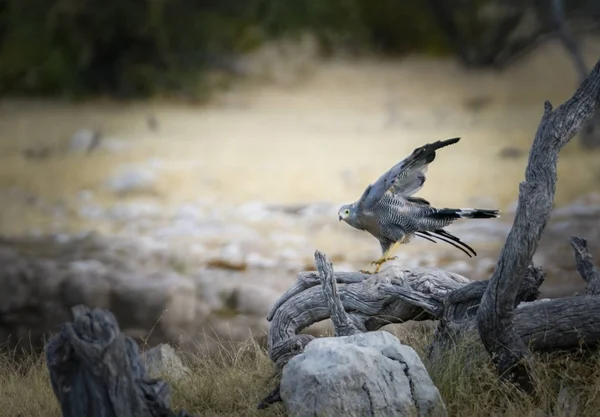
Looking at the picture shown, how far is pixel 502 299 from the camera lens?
11.4 feet

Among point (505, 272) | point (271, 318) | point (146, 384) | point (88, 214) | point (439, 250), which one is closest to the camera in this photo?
point (146, 384)

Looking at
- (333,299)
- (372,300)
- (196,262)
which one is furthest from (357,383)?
(196,262)

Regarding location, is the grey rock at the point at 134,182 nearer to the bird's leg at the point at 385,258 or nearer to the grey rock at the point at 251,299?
the grey rock at the point at 251,299

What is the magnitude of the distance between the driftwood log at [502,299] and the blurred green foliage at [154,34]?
9.04 meters

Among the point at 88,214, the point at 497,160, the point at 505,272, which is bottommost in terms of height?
the point at 88,214

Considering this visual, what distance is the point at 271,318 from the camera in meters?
4.07

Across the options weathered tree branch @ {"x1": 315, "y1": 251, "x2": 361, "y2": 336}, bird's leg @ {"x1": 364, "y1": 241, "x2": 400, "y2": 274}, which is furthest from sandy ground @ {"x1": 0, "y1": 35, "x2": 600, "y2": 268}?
weathered tree branch @ {"x1": 315, "y1": 251, "x2": 361, "y2": 336}

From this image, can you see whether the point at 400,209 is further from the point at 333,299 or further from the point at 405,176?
the point at 333,299

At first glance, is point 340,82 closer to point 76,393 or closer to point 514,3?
point 514,3

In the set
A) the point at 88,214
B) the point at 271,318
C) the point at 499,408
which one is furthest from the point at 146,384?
the point at 88,214

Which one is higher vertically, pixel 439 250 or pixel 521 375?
pixel 521 375

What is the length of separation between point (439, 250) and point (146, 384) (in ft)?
18.3

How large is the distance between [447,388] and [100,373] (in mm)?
1321

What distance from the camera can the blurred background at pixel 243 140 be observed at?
8.01 m
